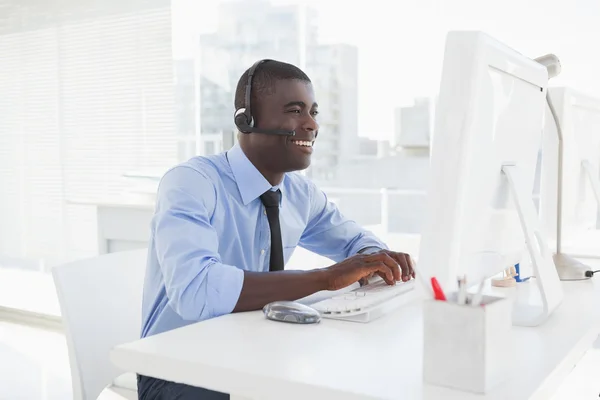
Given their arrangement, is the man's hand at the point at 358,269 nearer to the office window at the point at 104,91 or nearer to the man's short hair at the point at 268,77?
the man's short hair at the point at 268,77

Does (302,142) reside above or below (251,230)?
above

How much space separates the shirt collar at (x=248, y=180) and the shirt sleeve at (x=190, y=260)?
16cm

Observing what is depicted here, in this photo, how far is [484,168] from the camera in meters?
0.92

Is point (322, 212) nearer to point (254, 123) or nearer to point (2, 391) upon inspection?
point (254, 123)

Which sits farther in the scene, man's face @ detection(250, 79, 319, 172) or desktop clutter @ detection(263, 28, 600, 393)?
man's face @ detection(250, 79, 319, 172)

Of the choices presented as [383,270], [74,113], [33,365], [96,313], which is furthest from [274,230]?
[74,113]

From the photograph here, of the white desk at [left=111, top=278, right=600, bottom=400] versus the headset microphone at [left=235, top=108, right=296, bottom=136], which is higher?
the headset microphone at [left=235, top=108, right=296, bottom=136]

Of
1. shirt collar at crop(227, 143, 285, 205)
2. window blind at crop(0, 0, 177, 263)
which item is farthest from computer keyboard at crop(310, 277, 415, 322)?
window blind at crop(0, 0, 177, 263)

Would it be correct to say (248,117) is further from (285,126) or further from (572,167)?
(572,167)

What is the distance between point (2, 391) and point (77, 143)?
1.94 meters

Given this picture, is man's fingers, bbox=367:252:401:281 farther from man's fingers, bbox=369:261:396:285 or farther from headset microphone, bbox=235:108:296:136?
headset microphone, bbox=235:108:296:136

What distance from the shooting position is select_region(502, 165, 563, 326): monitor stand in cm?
104

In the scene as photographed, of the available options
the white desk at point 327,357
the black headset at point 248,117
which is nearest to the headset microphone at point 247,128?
the black headset at point 248,117

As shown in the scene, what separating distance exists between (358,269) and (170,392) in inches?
15.9
